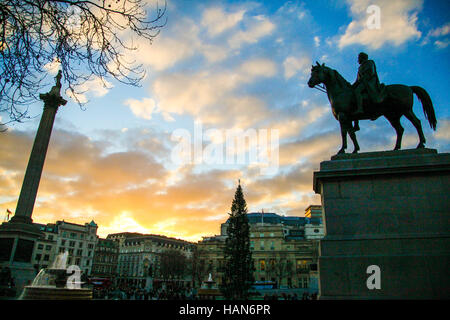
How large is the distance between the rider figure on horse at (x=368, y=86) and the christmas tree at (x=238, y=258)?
37.1 metres

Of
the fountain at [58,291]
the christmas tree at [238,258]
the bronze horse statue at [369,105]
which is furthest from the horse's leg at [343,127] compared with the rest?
the christmas tree at [238,258]

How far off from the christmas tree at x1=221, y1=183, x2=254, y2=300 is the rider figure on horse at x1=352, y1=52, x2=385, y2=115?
37.1 metres

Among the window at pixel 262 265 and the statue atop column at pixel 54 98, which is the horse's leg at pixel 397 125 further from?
the window at pixel 262 265

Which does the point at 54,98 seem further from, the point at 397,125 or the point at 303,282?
the point at 303,282

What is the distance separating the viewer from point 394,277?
8.25m

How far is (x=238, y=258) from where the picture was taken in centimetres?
4703

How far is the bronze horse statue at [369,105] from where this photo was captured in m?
10.6

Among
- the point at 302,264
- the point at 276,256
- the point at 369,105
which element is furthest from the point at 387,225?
the point at 276,256

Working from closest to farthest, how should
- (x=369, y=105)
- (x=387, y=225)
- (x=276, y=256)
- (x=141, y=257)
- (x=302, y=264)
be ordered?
1. (x=387, y=225)
2. (x=369, y=105)
3. (x=302, y=264)
4. (x=276, y=256)
5. (x=141, y=257)

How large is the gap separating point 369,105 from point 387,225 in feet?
14.6

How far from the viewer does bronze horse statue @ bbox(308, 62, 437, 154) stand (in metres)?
10.6

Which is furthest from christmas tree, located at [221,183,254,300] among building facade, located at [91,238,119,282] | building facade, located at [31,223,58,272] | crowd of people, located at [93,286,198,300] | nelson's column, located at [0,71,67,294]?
building facade, located at [91,238,119,282]

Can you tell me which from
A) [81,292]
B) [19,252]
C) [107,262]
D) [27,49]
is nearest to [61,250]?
[107,262]

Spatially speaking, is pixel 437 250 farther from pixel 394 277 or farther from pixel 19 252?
pixel 19 252
